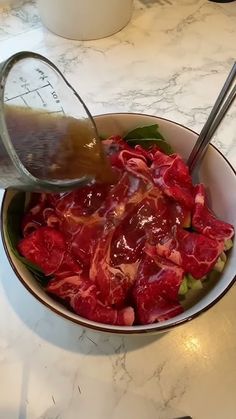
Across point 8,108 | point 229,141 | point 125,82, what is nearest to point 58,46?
point 125,82

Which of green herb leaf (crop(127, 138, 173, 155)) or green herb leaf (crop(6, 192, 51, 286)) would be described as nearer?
green herb leaf (crop(6, 192, 51, 286))

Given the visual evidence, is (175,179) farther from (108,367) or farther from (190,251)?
(108,367)

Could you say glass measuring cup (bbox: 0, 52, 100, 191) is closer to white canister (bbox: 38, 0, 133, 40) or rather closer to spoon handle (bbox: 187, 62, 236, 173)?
spoon handle (bbox: 187, 62, 236, 173)

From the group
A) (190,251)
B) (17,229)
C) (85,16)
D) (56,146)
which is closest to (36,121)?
(56,146)

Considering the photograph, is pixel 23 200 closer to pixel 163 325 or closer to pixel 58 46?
pixel 163 325

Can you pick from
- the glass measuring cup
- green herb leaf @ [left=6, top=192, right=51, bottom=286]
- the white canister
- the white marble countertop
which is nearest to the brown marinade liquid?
the glass measuring cup

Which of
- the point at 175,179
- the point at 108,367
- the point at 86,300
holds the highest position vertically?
the point at 175,179

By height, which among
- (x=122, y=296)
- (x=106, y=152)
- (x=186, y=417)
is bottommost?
(x=186, y=417)
